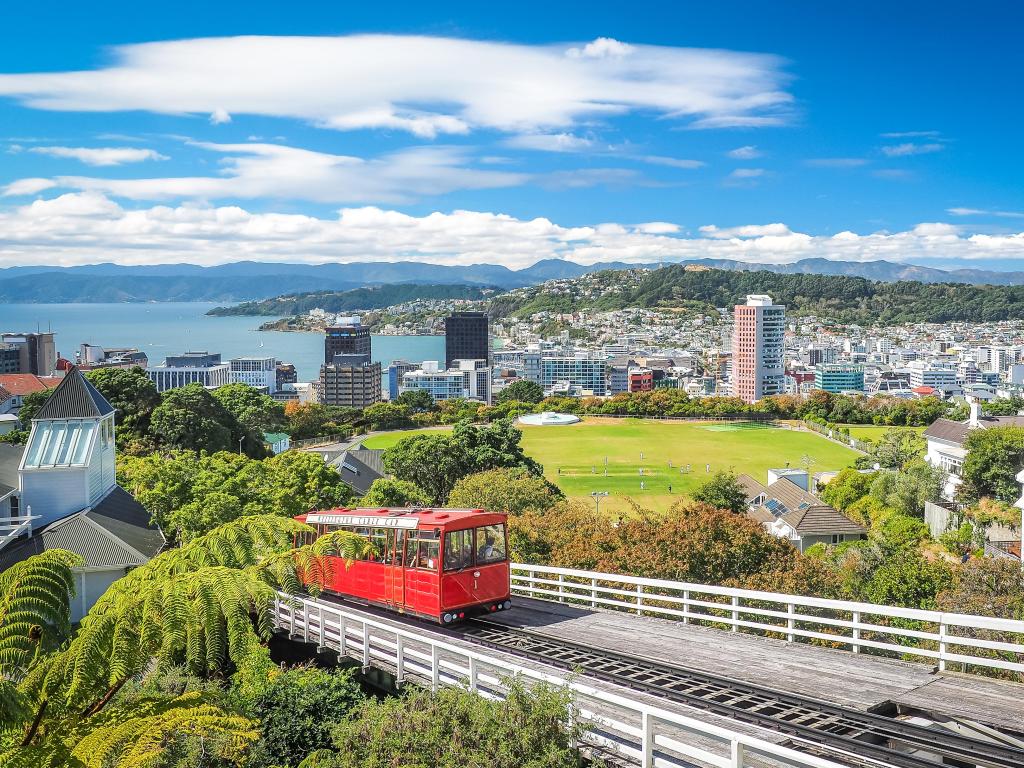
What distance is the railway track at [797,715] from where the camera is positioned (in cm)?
755

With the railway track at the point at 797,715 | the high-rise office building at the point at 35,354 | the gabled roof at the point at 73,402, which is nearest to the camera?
the railway track at the point at 797,715

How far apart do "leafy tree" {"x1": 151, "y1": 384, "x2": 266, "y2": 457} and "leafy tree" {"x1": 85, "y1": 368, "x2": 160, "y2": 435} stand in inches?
49.7

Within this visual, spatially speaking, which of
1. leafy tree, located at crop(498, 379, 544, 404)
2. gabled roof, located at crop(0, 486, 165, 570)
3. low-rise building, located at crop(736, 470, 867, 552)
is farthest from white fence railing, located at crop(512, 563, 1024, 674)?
leafy tree, located at crop(498, 379, 544, 404)

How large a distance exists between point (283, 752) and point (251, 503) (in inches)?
565

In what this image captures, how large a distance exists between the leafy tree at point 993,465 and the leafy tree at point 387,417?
58.5 meters

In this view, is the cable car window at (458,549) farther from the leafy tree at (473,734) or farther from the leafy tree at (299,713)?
the leafy tree at (473,734)

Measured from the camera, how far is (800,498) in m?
43.7

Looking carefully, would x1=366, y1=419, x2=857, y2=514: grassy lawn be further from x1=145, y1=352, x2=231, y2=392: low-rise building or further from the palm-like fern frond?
x1=145, y1=352, x2=231, y2=392: low-rise building

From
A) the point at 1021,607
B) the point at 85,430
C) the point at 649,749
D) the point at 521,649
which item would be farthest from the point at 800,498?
the point at 649,749

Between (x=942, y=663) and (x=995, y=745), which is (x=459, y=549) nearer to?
(x=942, y=663)

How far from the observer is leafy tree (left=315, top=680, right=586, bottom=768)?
24.9 ft

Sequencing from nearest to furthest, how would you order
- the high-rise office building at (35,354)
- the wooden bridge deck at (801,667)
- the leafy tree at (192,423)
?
the wooden bridge deck at (801,667)
the leafy tree at (192,423)
the high-rise office building at (35,354)

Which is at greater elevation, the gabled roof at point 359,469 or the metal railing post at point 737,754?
the metal railing post at point 737,754

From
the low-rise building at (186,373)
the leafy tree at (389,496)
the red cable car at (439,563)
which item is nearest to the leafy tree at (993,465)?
the leafy tree at (389,496)
